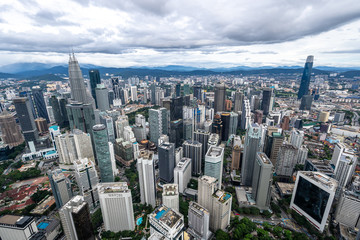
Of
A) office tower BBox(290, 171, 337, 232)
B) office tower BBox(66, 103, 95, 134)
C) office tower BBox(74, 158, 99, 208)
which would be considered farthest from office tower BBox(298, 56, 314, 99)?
office tower BBox(74, 158, 99, 208)

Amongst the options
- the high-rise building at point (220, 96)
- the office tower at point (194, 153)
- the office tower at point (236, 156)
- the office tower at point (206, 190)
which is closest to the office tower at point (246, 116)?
the high-rise building at point (220, 96)

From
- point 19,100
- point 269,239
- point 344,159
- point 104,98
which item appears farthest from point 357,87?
point 19,100

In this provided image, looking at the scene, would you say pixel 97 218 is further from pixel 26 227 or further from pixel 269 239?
pixel 269 239

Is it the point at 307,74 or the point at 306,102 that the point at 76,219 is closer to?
the point at 306,102

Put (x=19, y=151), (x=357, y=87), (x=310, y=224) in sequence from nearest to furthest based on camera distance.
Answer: (x=310, y=224), (x=19, y=151), (x=357, y=87)

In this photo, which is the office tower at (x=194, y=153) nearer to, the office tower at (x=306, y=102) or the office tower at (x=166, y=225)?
the office tower at (x=166, y=225)

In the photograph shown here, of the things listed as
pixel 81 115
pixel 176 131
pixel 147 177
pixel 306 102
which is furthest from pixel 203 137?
pixel 306 102

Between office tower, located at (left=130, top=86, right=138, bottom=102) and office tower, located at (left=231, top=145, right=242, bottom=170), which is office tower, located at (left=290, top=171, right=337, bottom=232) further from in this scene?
office tower, located at (left=130, top=86, right=138, bottom=102)
